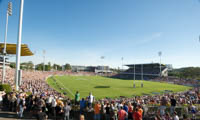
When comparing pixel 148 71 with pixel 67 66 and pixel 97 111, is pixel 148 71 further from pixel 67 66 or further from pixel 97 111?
pixel 67 66

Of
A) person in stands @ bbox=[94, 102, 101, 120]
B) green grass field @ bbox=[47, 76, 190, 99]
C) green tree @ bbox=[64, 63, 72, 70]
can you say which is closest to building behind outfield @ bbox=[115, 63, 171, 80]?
green grass field @ bbox=[47, 76, 190, 99]

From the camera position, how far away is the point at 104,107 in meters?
8.59

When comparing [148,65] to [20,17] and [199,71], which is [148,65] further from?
[20,17]

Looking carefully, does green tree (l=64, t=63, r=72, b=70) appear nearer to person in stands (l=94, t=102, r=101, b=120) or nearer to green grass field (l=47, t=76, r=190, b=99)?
green grass field (l=47, t=76, r=190, b=99)

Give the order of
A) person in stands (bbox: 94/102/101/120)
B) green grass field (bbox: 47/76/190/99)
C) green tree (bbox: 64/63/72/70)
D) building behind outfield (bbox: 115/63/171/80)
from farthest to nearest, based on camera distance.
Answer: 1. green tree (bbox: 64/63/72/70)
2. building behind outfield (bbox: 115/63/171/80)
3. green grass field (bbox: 47/76/190/99)
4. person in stands (bbox: 94/102/101/120)

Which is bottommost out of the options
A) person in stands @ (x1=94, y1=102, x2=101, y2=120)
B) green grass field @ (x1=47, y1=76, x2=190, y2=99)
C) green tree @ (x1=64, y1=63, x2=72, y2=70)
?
green grass field @ (x1=47, y1=76, x2=190, y2=99)

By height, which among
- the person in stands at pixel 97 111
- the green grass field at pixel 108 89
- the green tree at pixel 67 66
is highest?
the green tree at pixel 67 66

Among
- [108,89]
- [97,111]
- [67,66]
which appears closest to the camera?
[97,111]

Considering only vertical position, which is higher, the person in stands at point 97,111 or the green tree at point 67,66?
the green tree at point 67,66

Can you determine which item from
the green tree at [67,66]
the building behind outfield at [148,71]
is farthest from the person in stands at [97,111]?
the green tree at [67,66]

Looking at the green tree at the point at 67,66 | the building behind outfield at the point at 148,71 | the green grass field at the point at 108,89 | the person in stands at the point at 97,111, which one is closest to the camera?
the person in stands at the point at 97,111

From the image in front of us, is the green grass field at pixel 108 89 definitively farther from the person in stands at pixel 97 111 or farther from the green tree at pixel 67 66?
the green tree at pixel 67 66

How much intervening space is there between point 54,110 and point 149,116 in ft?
19.9

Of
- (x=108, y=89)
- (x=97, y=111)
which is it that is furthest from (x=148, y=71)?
(x=97, y=111)
